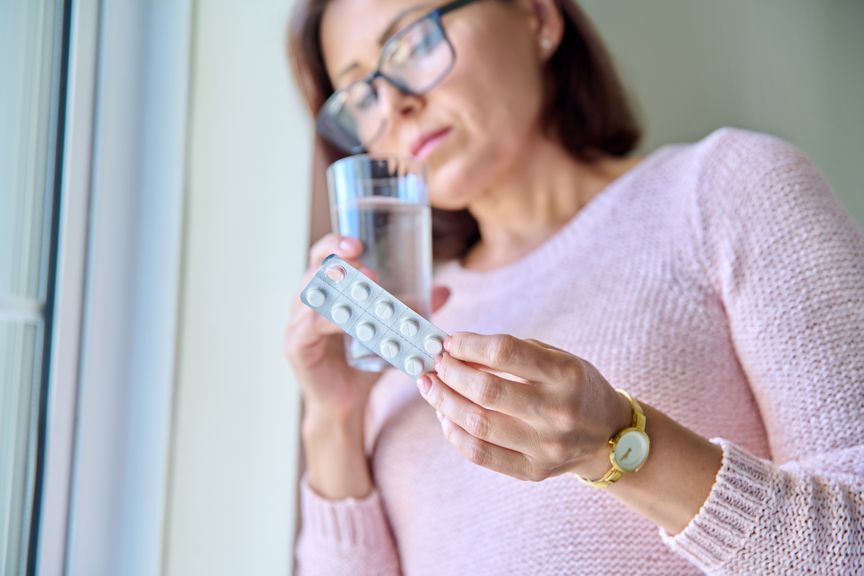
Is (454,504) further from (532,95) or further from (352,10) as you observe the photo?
(352,10)

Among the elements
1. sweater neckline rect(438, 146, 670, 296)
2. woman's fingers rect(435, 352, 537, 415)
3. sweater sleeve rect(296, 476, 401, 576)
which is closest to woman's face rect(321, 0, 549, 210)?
sweater neckline rect(438, 146, 670, 296)

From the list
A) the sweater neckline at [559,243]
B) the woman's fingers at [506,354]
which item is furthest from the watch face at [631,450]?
the sweater neckline at [559,243]

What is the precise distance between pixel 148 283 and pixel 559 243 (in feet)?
1.88

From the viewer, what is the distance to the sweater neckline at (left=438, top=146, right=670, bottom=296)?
1010mm

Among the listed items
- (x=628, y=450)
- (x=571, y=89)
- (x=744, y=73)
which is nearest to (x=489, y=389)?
(x=628, y=450)

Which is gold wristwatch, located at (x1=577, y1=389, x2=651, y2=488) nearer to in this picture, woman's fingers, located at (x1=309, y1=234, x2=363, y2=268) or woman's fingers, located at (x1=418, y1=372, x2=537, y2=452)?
woman's fingers, located at (x1=418, y1=372, x2=537, y2=452)

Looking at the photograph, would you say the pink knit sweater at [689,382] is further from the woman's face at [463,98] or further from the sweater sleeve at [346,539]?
the woman's face at [463,98]

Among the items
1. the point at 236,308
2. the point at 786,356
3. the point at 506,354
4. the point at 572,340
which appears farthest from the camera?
the point at 236,308

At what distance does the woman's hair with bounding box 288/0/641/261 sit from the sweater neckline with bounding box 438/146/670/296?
0.46ft

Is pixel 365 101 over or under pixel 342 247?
over

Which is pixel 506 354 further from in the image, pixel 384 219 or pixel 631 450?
pixel 384 219

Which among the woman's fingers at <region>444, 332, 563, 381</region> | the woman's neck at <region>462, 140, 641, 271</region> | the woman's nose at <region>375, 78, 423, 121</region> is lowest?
the woman's fingers at <region>444, 332, 563, 381</region>

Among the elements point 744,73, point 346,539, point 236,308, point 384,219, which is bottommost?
point 346,539

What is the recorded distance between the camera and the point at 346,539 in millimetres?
1017
